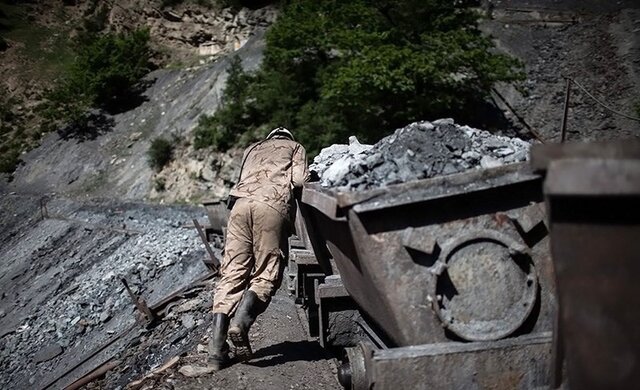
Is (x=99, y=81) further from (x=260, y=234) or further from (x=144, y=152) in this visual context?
(x=260, y=234)

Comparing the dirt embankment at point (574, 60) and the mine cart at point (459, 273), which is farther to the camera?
the dirt embankment at point (574, 60)

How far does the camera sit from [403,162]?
9.05 ft

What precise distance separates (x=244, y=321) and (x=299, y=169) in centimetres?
128

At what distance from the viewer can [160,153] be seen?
72.3 ft

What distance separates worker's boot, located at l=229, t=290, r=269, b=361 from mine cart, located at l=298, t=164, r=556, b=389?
4.86 ft

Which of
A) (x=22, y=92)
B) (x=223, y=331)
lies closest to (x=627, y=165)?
(x=223, y=331)

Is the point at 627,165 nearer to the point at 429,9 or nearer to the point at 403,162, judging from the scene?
the point at 403,162

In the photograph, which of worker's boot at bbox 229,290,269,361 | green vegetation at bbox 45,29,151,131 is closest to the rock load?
worker's boot at bbox 229,290,269,361

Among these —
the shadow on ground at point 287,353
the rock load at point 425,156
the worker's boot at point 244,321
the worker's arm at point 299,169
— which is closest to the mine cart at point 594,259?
the rock load at point 425,156

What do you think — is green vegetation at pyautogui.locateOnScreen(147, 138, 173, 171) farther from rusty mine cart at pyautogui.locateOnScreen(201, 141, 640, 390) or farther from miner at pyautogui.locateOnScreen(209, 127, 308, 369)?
rusty mine cart at pyautogui.locateOnScreen(201, 141, 640, 390)

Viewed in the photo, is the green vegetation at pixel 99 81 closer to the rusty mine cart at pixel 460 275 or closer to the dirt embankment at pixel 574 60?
the dirt embankment at pixel 574 60

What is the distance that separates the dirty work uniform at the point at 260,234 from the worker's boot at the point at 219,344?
7 centimetres

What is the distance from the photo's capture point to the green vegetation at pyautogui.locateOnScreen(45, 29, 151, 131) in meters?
28.4

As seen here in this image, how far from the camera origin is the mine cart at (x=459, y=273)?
2.54 meters
